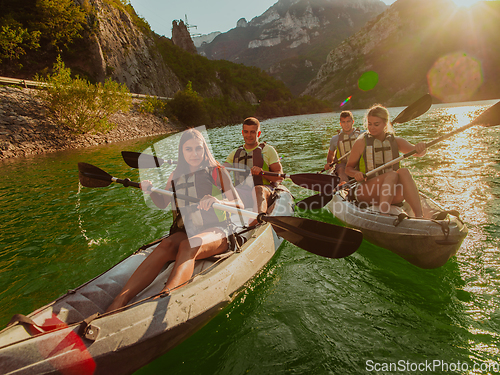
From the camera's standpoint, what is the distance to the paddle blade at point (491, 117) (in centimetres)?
404

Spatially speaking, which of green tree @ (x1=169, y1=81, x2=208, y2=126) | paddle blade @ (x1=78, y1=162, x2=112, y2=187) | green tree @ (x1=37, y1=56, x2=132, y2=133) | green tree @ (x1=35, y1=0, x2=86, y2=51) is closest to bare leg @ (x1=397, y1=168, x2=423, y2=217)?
paddle blade @ (x1=78, y1=162, x2=112, y2=187)

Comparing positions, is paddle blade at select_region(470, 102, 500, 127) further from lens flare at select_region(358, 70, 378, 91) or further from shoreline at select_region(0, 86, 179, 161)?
lens flare at select_region(358, 70, 378, 91)

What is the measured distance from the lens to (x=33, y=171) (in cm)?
1152

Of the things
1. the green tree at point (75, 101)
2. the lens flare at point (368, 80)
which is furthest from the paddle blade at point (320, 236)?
the lens flare at point (368, 80)

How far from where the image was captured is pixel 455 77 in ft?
274

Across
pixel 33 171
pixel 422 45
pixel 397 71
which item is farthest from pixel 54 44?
pixel 422 45

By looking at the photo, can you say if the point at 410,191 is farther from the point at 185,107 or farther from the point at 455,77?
the point at 455,77

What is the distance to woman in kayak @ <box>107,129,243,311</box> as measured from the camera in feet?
9.13

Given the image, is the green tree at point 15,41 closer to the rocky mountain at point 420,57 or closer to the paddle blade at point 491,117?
the paddle blade at point 491,117

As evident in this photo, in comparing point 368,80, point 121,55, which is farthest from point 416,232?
point 368,80

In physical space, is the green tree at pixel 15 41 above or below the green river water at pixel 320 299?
above

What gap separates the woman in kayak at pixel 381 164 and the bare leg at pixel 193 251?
2.49 metres

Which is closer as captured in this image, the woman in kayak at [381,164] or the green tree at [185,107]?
the woman in kayak at [381,164]

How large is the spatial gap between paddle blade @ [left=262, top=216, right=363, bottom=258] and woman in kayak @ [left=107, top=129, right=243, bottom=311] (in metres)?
0.62
